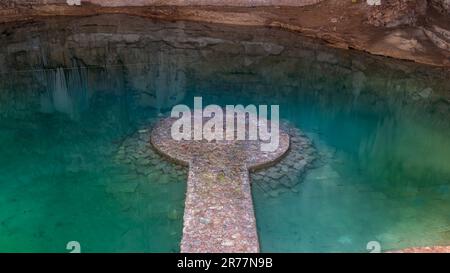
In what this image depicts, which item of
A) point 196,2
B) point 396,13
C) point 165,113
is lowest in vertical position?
point 165,113

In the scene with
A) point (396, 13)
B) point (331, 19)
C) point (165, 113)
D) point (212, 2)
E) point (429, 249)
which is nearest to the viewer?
point (429, 249)

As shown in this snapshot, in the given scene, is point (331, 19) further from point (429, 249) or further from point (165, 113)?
point (429, 249)

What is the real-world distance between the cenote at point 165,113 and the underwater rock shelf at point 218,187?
0.30 m

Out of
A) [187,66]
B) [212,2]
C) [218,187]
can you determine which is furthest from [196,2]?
[218,187]

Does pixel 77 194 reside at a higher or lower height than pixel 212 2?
→ lower

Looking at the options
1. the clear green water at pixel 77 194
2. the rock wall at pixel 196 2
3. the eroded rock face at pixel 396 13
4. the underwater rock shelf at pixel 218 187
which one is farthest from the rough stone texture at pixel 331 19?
the clear green water at pixel 77 194

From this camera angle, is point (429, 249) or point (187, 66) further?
point (187, 66)

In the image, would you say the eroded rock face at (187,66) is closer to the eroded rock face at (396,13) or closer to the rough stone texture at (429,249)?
the eroded rock face at (396,13)

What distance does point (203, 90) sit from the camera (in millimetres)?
10945

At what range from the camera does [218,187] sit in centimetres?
756

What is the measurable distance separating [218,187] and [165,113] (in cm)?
303
